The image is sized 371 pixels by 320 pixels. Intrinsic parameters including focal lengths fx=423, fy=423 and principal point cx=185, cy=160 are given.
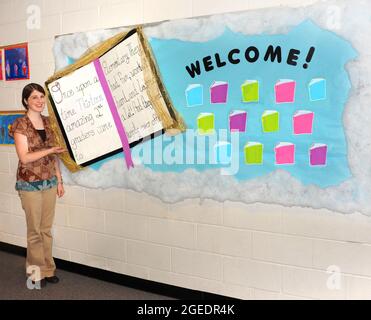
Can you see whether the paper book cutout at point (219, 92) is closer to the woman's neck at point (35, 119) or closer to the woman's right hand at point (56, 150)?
the woman's right hand at point (56, 150)

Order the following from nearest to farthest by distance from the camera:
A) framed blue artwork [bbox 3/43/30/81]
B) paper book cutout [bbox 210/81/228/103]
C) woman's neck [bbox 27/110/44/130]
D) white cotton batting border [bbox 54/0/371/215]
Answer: white cotton batting border [bbox 54/0/371/215], paper book cutout [bbox 210/81/228/103], woman's neck [bbox 27/110/44/130], framed blue artwork [bbox 3/43/30/81]

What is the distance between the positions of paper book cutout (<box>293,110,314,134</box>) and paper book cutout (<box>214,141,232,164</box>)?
40 centimetres

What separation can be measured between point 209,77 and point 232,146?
1.37 ft

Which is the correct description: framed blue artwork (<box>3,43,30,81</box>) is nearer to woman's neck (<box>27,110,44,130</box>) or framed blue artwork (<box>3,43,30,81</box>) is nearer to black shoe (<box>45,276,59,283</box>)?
woman's neck (<box>27,110,44,130</box>)

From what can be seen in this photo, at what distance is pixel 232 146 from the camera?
2404 mm

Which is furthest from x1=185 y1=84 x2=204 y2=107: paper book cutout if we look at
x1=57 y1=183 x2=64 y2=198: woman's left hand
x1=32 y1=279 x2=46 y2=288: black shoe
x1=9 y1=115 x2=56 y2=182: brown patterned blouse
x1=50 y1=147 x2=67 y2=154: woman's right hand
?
x1=32 y1=279 x2=46 y2=288: black shoe

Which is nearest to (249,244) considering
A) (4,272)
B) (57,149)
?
(57,149)

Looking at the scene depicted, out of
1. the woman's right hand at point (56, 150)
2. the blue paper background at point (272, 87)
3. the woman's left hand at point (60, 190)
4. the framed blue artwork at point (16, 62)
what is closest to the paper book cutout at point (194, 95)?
the blue paper background at point (272, 87)

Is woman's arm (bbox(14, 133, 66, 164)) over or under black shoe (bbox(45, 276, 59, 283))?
over

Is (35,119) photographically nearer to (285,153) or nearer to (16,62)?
(16,62)

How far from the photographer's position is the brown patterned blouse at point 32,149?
9.34 feet

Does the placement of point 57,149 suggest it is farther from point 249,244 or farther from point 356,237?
point 356,237

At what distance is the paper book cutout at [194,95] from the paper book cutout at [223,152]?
0.27 meters

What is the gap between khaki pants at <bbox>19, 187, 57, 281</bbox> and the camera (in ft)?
9.57
